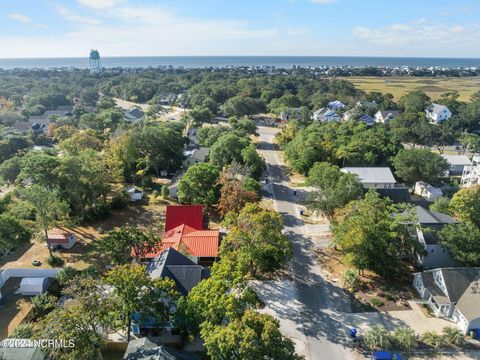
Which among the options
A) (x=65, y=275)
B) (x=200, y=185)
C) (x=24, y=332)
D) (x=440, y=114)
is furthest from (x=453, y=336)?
(x=440, y=114)

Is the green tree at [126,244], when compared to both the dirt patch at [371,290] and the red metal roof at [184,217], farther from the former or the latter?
the dirt patch at [371,290]

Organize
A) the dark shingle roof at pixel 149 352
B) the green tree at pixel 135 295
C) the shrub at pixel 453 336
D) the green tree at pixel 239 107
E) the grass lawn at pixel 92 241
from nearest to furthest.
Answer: the dark shingle roof at pixel 149 352
the green tree at pixel 135 295
the shrub at pixel 453 336
the grass lawn at pixel 92 241
the green tree at pixel 239 107

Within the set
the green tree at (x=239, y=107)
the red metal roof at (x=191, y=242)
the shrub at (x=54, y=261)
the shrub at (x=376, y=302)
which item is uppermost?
→ the green tree at (x=239, y=107)

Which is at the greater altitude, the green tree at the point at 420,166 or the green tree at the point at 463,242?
the green tree at the point at 420,166

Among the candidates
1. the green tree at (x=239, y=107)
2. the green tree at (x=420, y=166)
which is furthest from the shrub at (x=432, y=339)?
the green tree at (x=239, y=107)

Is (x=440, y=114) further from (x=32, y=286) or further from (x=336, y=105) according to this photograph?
(x=32, y=286)

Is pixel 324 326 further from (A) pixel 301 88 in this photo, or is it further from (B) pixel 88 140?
(A) pixel 301 88

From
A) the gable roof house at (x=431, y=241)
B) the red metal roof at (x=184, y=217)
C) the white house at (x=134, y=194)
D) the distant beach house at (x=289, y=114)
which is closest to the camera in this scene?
the gable roof house at (x=431, y=241)
